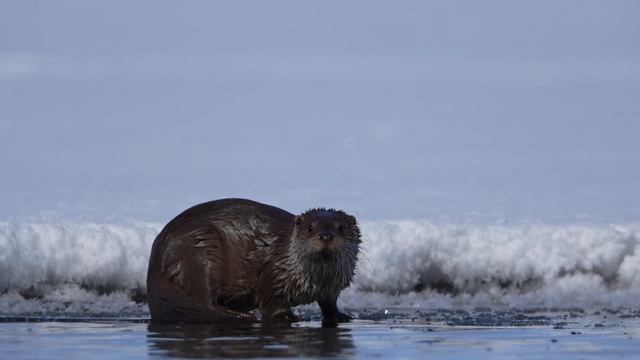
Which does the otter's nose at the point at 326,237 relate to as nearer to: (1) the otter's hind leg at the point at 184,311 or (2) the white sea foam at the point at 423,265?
(1) the otter's hind leg at the point at 184,311

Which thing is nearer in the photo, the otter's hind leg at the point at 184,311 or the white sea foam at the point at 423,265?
the otter's hind leg at the point at 184,311

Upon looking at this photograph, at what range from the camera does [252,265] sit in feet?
35.1

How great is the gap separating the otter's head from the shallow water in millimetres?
504

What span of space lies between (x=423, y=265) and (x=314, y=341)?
258 inches

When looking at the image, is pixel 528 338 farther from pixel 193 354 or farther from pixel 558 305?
pixel 558 305

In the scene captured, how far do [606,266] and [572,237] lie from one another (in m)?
0.75

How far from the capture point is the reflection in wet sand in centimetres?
779

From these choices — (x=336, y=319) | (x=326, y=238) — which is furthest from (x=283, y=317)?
(x=326, y=238)

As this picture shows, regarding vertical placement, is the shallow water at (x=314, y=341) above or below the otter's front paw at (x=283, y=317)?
below

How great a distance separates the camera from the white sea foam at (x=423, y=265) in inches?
539

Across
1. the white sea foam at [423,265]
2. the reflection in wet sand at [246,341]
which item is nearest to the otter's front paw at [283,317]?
the reflection in wet sand at [246,341]

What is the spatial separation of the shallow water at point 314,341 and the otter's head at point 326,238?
50 cm

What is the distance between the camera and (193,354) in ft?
25.2

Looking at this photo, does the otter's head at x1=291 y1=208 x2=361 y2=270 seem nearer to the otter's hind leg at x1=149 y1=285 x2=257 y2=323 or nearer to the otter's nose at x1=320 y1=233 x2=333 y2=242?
the otter's nose at x1=320 y1=233 x2=333 y2=242
